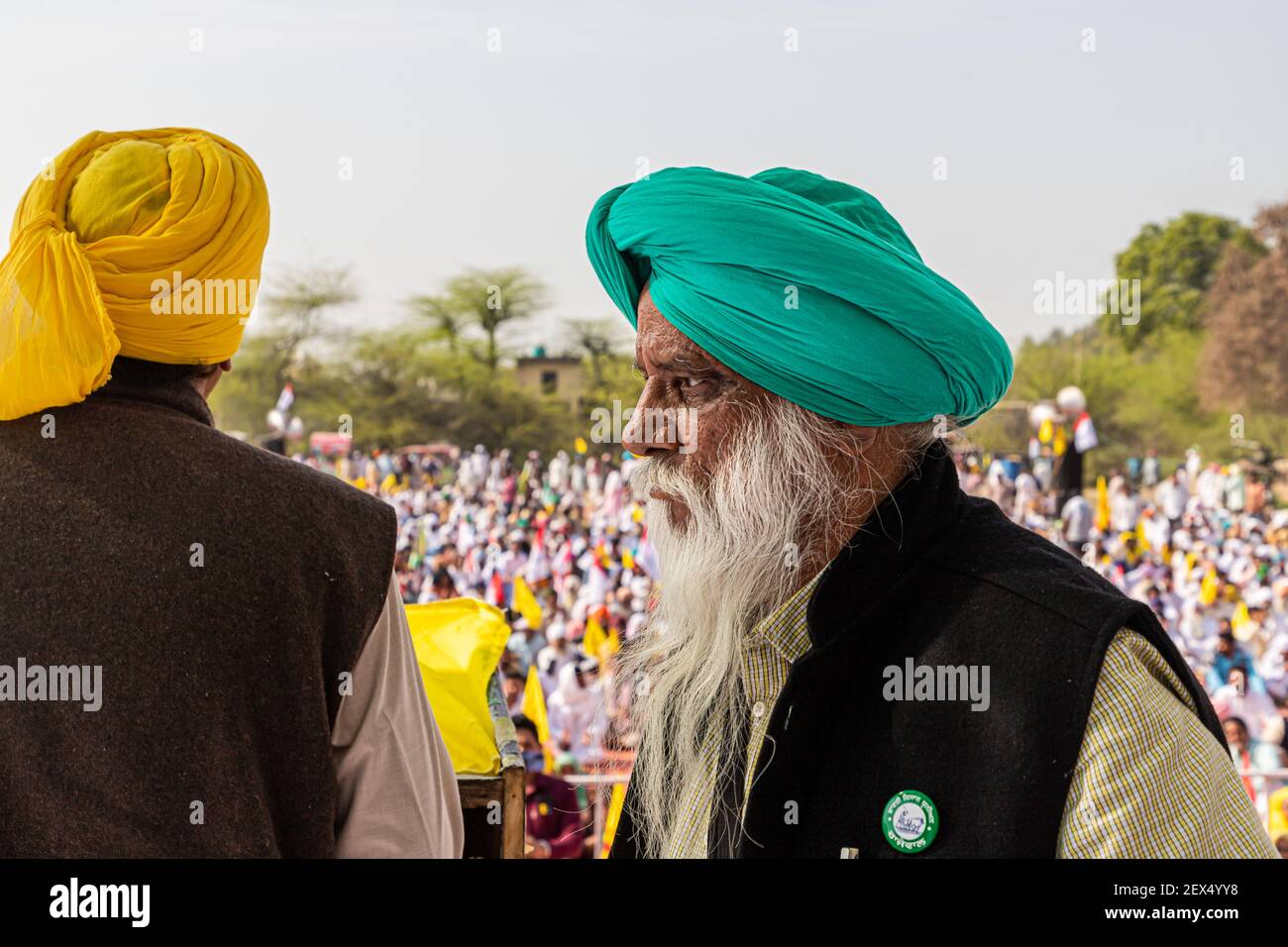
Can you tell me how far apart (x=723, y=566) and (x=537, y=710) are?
6.82m

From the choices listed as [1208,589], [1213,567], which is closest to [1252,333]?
[1213,567]

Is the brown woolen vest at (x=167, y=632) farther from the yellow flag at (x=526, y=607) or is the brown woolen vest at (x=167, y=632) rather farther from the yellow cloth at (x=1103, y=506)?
the yellow cloth at (x=1103, y=506)

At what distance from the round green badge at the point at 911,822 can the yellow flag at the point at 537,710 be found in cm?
604

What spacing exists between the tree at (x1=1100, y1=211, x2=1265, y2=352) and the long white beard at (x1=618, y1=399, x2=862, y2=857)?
37.8 metres

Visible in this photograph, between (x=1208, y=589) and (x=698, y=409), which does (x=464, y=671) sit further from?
(x=1208, y=589)

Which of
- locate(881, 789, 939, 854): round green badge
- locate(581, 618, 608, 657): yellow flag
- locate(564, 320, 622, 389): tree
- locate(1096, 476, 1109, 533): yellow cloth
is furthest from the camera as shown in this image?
locate(564, 320, 622, 389): tree

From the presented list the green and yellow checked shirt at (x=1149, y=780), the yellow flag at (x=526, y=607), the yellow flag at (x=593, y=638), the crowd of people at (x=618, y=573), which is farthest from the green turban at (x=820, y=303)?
the yellow flag at (x=526, y=607)

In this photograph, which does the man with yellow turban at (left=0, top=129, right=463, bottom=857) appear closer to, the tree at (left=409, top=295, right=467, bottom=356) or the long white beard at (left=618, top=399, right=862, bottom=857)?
the long white beard at (left=618, top=399, right=862, bottom=857)

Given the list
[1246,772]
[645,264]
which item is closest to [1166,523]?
[1246,772]

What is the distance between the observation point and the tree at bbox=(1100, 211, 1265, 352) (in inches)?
1439

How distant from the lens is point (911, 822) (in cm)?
131

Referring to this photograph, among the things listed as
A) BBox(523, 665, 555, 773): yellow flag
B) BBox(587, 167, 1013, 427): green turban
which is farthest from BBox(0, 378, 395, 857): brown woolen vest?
BBox(523, 665, 555, 773): yellow flag

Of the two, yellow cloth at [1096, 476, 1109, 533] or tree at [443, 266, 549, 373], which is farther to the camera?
tree at [443, 266, 549, 373]

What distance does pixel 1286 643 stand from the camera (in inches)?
394
